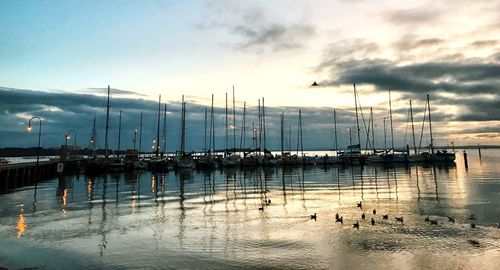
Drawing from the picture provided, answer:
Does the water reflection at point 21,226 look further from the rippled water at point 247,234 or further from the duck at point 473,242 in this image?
the duck at point 473,242

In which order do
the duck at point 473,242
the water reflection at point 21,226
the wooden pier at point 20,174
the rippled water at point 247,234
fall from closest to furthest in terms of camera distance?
the rippled water at point 247,234
the duck at point 473,242
the water reflection at point 21,226
the wooden pier at point 20,174

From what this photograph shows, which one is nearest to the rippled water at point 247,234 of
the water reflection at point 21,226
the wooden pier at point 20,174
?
the water reflection at point 21,226

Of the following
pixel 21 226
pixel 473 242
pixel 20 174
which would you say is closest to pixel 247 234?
pixel 473 242

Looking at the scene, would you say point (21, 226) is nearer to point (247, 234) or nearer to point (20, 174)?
point (247, 234)

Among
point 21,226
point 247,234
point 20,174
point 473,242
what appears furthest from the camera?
point 20,174

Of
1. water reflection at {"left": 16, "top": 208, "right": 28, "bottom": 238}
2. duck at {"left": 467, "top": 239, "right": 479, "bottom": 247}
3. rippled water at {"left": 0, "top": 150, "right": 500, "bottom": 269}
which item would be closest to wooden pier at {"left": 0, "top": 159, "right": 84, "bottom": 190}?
rippled water at {"left": 0, "top": 150, "right": 500, "bottom": 269}

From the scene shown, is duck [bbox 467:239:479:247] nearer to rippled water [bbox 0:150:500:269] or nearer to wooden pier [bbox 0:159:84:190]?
rippled water [bbox 0:150:500:269]

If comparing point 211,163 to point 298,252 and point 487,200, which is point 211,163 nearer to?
point 487,200

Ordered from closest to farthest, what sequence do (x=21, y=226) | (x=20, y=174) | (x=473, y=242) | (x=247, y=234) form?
1. (x=473, y=242)
2. (x=247, y=234)
3. (x=21, y=226)
4. (x=20, y=174)

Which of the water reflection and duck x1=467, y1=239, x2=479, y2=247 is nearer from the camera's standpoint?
duck x1=467, y1=239, x2=479, y2=247

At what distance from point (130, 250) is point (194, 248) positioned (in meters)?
3.17

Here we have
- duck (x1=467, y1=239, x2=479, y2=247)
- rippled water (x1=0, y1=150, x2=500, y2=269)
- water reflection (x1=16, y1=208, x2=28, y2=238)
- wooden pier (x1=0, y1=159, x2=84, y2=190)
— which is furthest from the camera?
wooden pier (x1=0, y1=159, x2=84, y2=190)

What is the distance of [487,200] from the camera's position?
115 feet

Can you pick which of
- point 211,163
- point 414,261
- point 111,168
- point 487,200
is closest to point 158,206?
point 414,261
